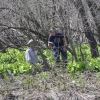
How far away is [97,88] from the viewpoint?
8.80 meters

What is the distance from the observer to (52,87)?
901 cm

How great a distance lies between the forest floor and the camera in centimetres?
848

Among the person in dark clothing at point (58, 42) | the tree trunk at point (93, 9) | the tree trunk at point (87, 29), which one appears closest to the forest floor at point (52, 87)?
the person in dark clothing at point (58, 42)

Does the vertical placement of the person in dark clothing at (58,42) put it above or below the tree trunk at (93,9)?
below

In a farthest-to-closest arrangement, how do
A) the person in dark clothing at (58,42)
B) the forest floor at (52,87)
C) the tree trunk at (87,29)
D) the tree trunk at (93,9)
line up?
the tree trunk at (93,9)
the tree trunk at (87,29)
the person in dark clothing at (58,42)
the forest floor at (52,87)

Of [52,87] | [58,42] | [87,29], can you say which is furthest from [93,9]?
[52,87]

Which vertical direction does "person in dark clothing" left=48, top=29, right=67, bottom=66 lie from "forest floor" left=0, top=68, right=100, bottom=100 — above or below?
above

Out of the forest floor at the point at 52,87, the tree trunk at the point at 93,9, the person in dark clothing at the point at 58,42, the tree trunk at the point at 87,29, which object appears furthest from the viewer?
the tree trunk at the point at 93,9

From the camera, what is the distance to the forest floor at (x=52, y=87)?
8.48 m

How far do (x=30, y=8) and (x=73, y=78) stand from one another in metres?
5.30

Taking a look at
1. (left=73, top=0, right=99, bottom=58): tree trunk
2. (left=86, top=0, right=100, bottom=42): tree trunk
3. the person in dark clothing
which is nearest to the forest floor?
the person in dark clothing

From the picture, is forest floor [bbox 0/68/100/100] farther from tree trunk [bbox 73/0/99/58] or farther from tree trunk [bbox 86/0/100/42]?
tree trunk [bbox 86/0/100/42]

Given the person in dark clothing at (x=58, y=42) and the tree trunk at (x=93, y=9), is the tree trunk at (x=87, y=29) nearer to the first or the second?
the tree trunk at (x=93, y=9)

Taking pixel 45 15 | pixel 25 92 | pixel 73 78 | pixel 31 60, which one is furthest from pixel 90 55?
pixel 25 92
